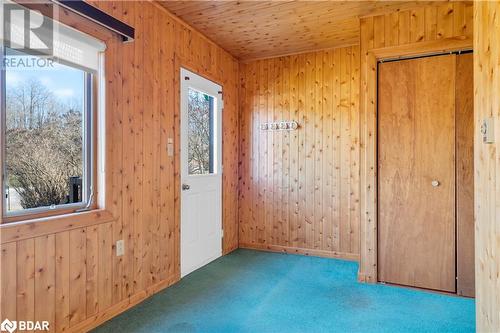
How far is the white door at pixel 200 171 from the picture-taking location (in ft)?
11.1

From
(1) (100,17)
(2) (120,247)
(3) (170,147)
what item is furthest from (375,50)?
(2) (120,247)

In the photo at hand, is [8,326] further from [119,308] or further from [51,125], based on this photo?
[51,125]

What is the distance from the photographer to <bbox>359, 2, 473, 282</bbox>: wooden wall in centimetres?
296

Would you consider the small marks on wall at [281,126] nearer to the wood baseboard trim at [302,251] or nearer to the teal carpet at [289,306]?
the wood baseboard trim at [302,251]

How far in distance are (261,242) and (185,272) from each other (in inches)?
53.6

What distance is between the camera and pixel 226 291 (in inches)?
116

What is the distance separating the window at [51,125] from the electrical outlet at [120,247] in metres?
0.41

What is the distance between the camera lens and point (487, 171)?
1.63m

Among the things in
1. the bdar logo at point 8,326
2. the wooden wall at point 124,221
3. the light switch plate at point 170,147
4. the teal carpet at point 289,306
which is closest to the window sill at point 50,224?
the wooden wall at point 124,221

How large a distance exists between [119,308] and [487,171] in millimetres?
2661

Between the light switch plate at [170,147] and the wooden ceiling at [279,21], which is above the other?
the wooden ceiling at [279,21]

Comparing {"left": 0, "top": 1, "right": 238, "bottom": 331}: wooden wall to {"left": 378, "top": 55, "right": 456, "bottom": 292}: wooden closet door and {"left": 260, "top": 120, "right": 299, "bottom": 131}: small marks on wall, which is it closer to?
{"left": 260, "top": 120, "right": 299, "bottom": 131}: small marks on wall

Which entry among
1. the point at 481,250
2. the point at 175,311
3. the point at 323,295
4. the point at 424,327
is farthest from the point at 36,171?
the point at 424,327

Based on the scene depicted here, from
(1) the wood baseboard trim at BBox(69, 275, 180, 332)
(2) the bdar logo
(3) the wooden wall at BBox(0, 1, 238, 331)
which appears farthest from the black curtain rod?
(1) the wood baseboard trim at BBox(69, 275, 180, 332)
